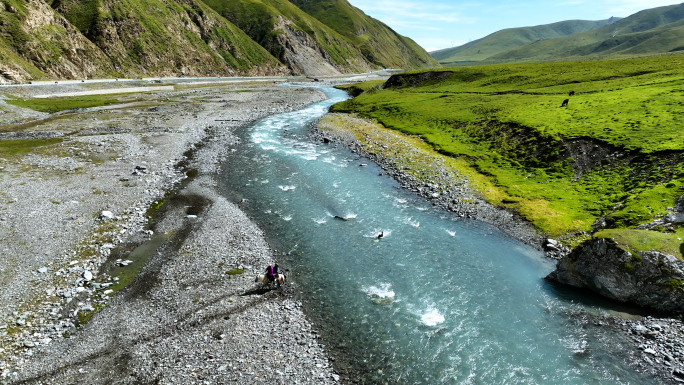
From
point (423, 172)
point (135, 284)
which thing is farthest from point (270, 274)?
point (423, 172)

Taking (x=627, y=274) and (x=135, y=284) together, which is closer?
(x=627, y=274)

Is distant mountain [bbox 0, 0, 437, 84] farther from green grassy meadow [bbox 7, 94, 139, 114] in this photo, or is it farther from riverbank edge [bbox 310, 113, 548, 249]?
riverbank edge [bbox 310, 113, 548, 249]

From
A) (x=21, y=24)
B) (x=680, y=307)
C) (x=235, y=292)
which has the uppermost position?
(x=21, y=24)

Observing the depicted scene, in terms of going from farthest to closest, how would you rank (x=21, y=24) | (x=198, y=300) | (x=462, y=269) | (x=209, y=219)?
1. (x=21, y=24)
2. (x=209, y=219)
3. (x=462, y=269)
4. (x=198, y=300)

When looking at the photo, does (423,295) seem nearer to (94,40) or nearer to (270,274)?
(270,274)

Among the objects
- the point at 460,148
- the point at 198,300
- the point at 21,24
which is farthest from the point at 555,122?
the point at 21,24

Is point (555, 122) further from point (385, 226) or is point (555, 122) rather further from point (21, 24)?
point (21, 24)

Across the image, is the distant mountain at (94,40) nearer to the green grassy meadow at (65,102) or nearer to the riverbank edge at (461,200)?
the green grassy meadow at (65,102)
